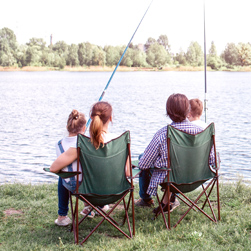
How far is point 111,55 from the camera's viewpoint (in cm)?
6900

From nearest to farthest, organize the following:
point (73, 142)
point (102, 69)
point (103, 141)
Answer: point (103, 141) → point (73, 142) → point (102, 69)

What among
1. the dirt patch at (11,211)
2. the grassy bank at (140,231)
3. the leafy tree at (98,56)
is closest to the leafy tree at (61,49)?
the leafy tree at (98,56)

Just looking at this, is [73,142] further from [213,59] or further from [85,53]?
[85,53]

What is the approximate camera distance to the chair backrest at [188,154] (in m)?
3.11

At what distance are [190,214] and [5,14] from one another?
244ft

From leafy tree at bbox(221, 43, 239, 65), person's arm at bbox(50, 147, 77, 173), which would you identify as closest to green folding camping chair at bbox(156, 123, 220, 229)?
person's arm at bbox(50, 147, 77, 173)

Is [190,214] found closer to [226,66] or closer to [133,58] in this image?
[133,58]

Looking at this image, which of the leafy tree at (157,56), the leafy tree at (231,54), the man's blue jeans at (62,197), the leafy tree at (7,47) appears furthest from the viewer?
the leafy tree at (157,56)

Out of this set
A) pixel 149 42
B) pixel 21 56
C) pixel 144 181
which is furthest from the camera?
pixel 149 42

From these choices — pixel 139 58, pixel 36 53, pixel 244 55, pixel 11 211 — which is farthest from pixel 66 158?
pixel 244 55

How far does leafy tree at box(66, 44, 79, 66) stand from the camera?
71.4 m

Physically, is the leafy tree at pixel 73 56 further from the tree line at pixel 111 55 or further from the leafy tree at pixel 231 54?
the leafy tree at pixel 231 54

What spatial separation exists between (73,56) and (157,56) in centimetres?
1487

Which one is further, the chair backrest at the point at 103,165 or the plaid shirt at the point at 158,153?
the plaid shirt at the point at 158,153
